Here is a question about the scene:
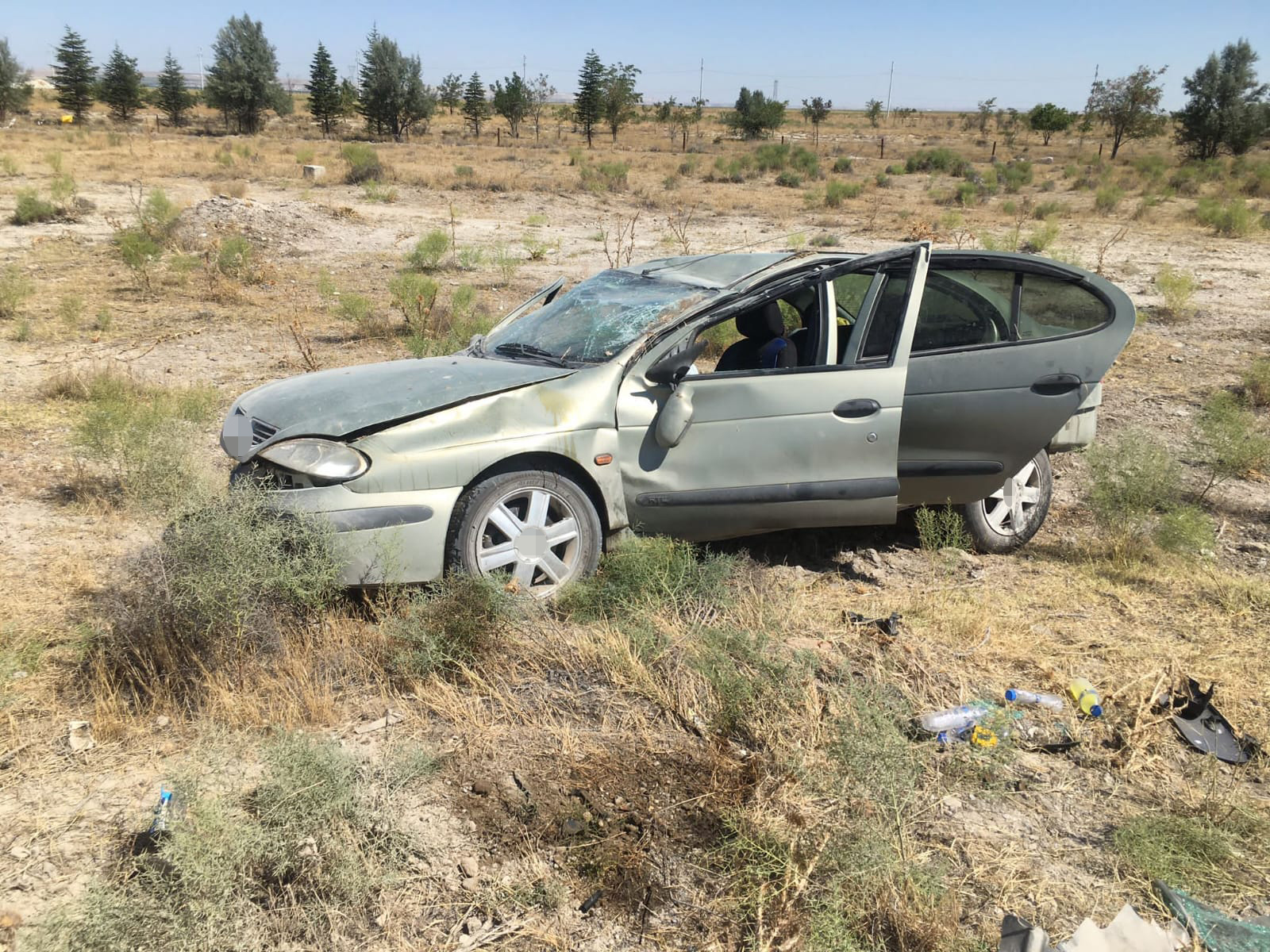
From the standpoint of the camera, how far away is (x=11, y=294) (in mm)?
10602

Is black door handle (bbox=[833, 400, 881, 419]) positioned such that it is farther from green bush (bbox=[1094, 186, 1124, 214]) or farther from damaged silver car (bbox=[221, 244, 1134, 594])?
green bush (bbox=[1094, 186, 1124, 214])

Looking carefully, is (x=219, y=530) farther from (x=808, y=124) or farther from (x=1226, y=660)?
(x=808, y=124)

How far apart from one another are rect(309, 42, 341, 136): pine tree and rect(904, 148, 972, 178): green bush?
32238mm

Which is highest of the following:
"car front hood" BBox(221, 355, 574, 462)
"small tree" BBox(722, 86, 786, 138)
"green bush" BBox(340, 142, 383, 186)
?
"small tree" BBox(722, 86, 786, 138)

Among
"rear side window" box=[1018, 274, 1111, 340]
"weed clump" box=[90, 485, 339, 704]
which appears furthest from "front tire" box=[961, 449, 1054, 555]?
"weed clump" box=[90, 485, 339, 704]

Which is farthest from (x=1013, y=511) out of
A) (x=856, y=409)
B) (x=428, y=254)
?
(x=428, y=254)

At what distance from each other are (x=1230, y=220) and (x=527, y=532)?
66.5 ft

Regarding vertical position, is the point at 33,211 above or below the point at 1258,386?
above

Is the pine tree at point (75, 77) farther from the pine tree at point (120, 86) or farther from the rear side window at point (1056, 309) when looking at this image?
the rear side window at point (1056, 309)

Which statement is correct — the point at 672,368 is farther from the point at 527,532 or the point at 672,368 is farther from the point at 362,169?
the point at 362,169

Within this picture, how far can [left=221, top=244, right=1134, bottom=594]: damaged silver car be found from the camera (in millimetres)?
3947

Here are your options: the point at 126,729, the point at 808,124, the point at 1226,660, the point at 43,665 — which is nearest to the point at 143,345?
the point at 43,665

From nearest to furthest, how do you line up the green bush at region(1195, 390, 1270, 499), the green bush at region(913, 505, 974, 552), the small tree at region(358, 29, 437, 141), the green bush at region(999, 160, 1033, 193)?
1. the green bush at region(913, 505, 974, 552)
2. the green bush at region(1195, 390, 1270, 499)
3. the green bush at region(999, 160, 1033, 193)
4. the small tree at region(358, 29, 437, 141)

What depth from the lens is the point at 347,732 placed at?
337 cm
